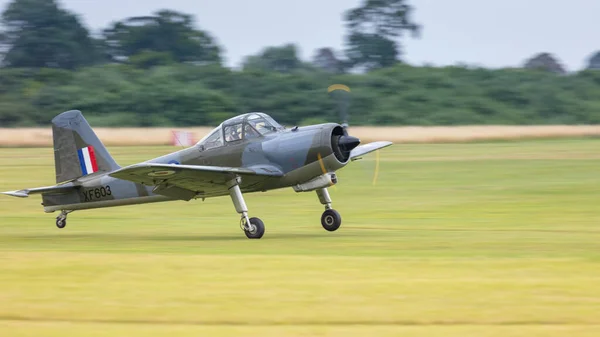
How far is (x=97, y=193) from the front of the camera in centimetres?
1898

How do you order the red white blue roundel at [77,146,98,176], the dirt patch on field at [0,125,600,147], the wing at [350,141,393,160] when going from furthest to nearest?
the dirt patch on field at [0,125,600,147], the red white blue roundel at [77,146,98,176], the wing at [350,141,393,160]

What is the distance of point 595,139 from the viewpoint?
5134cm

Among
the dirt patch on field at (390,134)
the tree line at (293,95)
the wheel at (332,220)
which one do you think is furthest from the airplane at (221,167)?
the tree line at (293,95)

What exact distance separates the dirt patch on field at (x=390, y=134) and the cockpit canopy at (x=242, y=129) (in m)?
33.3

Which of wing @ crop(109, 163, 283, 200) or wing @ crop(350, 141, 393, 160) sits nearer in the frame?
wing @ crop(109, 163, 283, 200)

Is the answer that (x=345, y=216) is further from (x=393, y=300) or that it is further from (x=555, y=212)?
(x=393, y=300)

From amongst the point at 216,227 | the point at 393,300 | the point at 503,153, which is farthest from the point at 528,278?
the point at 503,153

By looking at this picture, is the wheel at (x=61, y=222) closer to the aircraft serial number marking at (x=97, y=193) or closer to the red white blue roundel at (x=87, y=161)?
the aircraft serial number marking at (x=97, y=193)

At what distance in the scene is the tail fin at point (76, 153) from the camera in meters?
19.4

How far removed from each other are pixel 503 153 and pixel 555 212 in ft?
67.6

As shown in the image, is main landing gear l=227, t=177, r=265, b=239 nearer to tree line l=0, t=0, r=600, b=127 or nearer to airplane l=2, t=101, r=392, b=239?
airplane l=2, t=101, r=392, b=239

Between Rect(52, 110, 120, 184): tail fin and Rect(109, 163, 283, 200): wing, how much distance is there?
2190mm

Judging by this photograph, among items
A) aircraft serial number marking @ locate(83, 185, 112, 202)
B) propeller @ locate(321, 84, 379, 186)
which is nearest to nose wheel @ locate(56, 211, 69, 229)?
aircraft serial number marking @ locate(83, 185, 112, 202)

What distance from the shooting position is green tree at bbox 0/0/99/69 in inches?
3571
